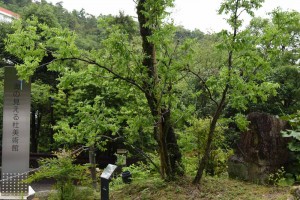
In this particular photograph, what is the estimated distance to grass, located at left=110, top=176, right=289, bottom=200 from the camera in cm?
521

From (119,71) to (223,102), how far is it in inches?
63.2

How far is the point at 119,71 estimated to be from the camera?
507cm

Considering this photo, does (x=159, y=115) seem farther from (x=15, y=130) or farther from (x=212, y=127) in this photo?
(x=15, y=130)

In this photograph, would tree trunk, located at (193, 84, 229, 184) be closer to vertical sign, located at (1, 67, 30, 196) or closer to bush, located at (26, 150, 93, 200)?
bush, located at (26, 150, 93, 200)

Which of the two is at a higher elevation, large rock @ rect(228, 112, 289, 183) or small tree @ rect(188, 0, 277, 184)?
small tree @ rect(188, 0, 277, 184)

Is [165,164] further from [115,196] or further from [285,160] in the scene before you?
[285,160]

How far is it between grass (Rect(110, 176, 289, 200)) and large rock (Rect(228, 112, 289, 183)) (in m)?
0.30

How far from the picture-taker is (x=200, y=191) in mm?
5375

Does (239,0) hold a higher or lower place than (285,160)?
higher

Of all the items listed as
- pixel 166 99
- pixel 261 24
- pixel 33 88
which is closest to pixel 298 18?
pixel 261 24

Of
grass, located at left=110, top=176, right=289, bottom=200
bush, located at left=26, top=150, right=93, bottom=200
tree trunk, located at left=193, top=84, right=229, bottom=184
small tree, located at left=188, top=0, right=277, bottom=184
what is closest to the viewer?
small tree, located at left=188, top=0, right=277, bottom=184

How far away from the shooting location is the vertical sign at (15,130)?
7.35 m

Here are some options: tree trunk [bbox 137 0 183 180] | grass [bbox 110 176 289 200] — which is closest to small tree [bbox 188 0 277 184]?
tree trunk [bbox 137 0 183 180]

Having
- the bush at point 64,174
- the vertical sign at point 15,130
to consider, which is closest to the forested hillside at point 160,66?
the bush at point 64,174
